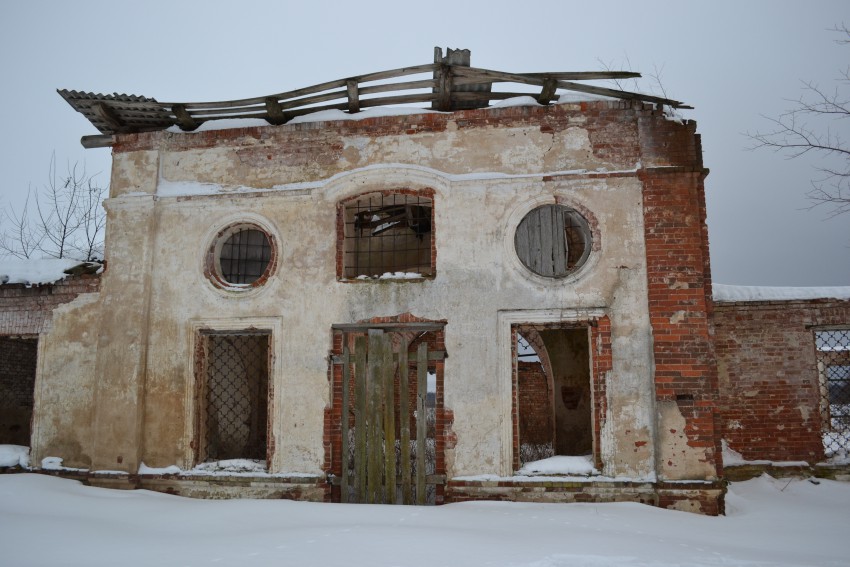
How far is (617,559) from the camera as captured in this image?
472cm

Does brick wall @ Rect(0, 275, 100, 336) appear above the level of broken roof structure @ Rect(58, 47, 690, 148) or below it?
below

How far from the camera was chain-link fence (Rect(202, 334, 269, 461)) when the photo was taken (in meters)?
10.2

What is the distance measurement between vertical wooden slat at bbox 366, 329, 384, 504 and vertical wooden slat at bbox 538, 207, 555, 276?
2.19m

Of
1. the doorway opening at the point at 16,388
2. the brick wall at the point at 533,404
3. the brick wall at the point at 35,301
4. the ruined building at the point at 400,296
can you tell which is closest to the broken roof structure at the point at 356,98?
the ruined building at the point at 400,296

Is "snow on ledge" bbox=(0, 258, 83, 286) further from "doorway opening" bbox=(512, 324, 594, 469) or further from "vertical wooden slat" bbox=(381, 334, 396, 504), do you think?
"doorway opening" bbox=(512, 324, 594, 469)

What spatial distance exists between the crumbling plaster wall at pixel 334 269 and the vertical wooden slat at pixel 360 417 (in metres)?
0.40

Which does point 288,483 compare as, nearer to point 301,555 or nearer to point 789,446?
point 301,555

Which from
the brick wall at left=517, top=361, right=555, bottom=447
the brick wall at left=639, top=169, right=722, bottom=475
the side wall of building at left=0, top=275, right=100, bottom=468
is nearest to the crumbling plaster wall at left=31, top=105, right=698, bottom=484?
the brick wall at left=639, top=169, right=722, bottom=475

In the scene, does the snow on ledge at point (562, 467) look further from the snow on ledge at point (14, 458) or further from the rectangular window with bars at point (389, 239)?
the snow on ledge at point (14, 458)

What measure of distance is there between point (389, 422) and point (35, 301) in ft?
17.5

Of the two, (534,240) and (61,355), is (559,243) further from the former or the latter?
(61,355)

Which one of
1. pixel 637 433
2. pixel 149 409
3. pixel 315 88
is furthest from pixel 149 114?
pixel 637 433

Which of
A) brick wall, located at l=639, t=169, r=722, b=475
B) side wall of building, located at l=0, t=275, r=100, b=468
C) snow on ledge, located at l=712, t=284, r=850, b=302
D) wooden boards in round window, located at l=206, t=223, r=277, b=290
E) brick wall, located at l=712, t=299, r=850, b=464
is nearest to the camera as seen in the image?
brick wall, located at l=639, t=169, r=722, b=475

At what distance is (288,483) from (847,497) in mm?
7030
